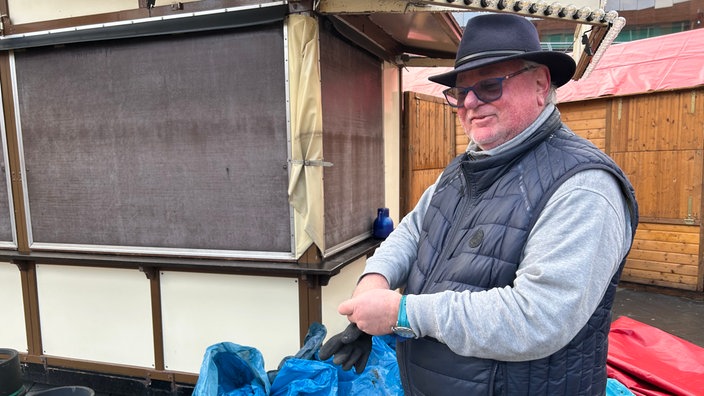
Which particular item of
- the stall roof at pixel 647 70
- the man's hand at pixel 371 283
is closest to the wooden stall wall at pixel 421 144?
the stall roof at pixel 647 70

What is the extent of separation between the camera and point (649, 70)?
20.4 feet

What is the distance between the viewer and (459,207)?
1389mm

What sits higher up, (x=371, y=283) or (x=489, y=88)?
(x=489, y=88)

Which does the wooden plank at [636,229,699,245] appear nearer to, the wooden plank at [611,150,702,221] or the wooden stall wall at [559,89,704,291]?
the wooden stall wall at [559,89,704,291]

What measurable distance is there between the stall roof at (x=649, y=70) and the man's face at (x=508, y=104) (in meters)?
5.39

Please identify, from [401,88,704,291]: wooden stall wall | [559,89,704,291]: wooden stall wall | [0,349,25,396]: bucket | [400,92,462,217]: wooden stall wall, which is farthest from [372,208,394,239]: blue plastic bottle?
[559,89,704,291]: wooden stall wall

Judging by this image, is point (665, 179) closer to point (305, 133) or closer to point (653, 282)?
point (653, 282)

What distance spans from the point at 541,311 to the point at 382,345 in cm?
208

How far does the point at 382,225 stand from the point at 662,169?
4.50 meters

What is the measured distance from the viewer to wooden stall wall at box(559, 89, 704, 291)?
5801 millimetres

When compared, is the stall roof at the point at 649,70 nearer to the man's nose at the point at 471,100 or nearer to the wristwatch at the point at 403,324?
the man's nose at the point at 471,100

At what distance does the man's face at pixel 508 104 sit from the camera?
1.25 meters

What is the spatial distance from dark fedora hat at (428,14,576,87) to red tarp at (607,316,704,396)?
2.40 m

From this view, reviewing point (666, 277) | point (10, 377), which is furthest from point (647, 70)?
point (10, 377)
